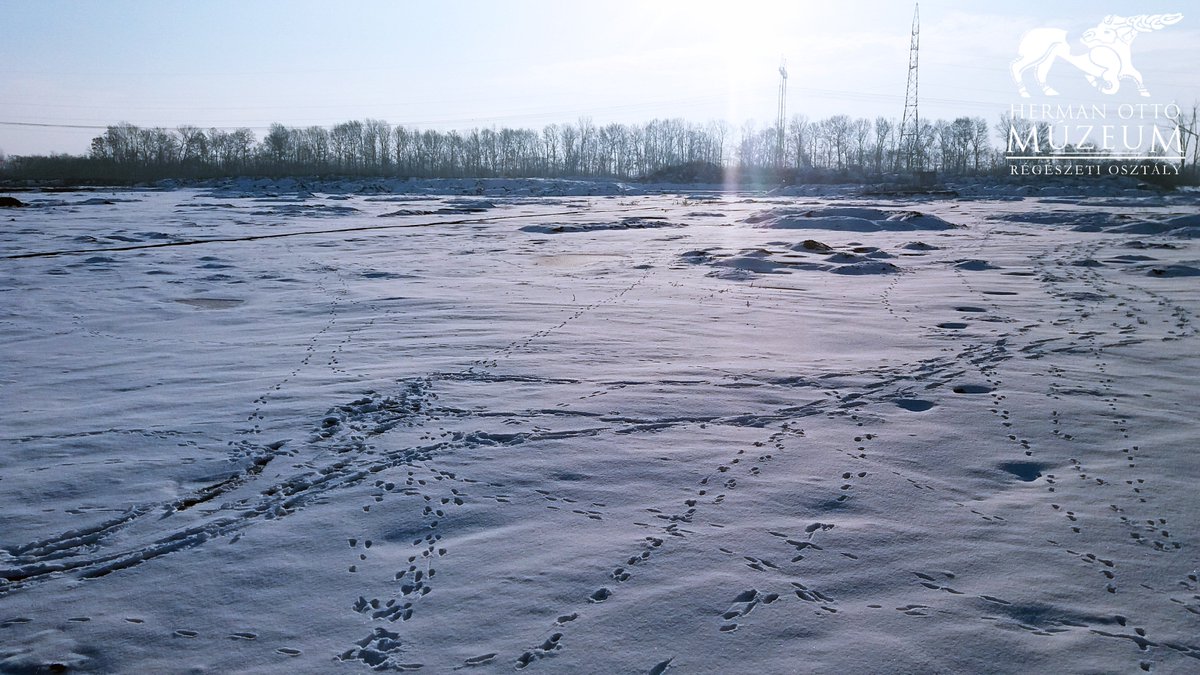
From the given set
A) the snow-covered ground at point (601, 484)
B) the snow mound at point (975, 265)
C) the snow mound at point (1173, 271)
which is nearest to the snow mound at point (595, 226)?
the snow mound at point (975, 265)

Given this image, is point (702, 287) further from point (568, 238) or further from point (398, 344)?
point (568, 238)

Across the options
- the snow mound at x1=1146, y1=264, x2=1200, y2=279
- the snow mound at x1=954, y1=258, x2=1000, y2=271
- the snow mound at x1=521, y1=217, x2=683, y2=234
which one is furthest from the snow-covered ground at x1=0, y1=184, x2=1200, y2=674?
the snow mound at x1=521, y1=217, x2=683, y2=234

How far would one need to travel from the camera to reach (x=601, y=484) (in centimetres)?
343

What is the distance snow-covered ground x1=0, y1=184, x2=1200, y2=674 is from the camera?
233 centimetres

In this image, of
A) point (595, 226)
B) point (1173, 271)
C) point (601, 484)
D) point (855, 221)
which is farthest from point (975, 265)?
point (601, 484)

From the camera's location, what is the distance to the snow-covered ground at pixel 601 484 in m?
2.33

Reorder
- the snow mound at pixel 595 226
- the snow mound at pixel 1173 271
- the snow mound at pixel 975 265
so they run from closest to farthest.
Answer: the snow mound at pixel 1173 271 < the snow mound at pixel 975 265 < the snow mound at pixel 595 226

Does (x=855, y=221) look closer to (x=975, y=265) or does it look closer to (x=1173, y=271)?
(x=975, y=265)

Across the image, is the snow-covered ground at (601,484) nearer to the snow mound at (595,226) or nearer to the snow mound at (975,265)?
Result: the snow mound at (975,265)

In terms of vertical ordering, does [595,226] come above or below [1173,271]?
above

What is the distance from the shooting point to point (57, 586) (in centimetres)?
262

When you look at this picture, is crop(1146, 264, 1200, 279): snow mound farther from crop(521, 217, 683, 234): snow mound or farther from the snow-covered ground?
crop(521, 217, 683, 234): snow mound

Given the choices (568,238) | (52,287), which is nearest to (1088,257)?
(568,238)

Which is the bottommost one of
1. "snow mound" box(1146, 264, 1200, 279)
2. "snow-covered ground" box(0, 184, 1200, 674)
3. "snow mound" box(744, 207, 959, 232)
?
"snow-covered ground" box(0, 184, 1200, 674)
